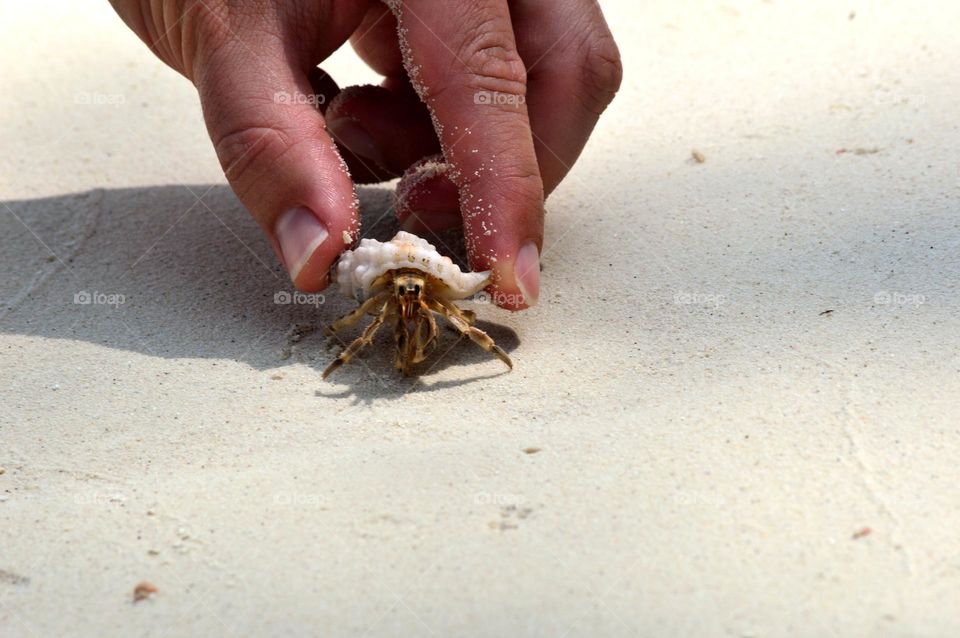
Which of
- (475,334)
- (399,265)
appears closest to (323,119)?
(399,265)

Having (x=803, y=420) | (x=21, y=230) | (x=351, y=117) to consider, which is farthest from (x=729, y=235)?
(x=21, y=230)

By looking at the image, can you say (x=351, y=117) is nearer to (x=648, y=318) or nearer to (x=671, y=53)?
(x=648, y=318)

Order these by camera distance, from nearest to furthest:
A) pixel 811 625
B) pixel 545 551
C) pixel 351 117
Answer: pixel 811 625 < pixel 545 551 < pixel 351 117
